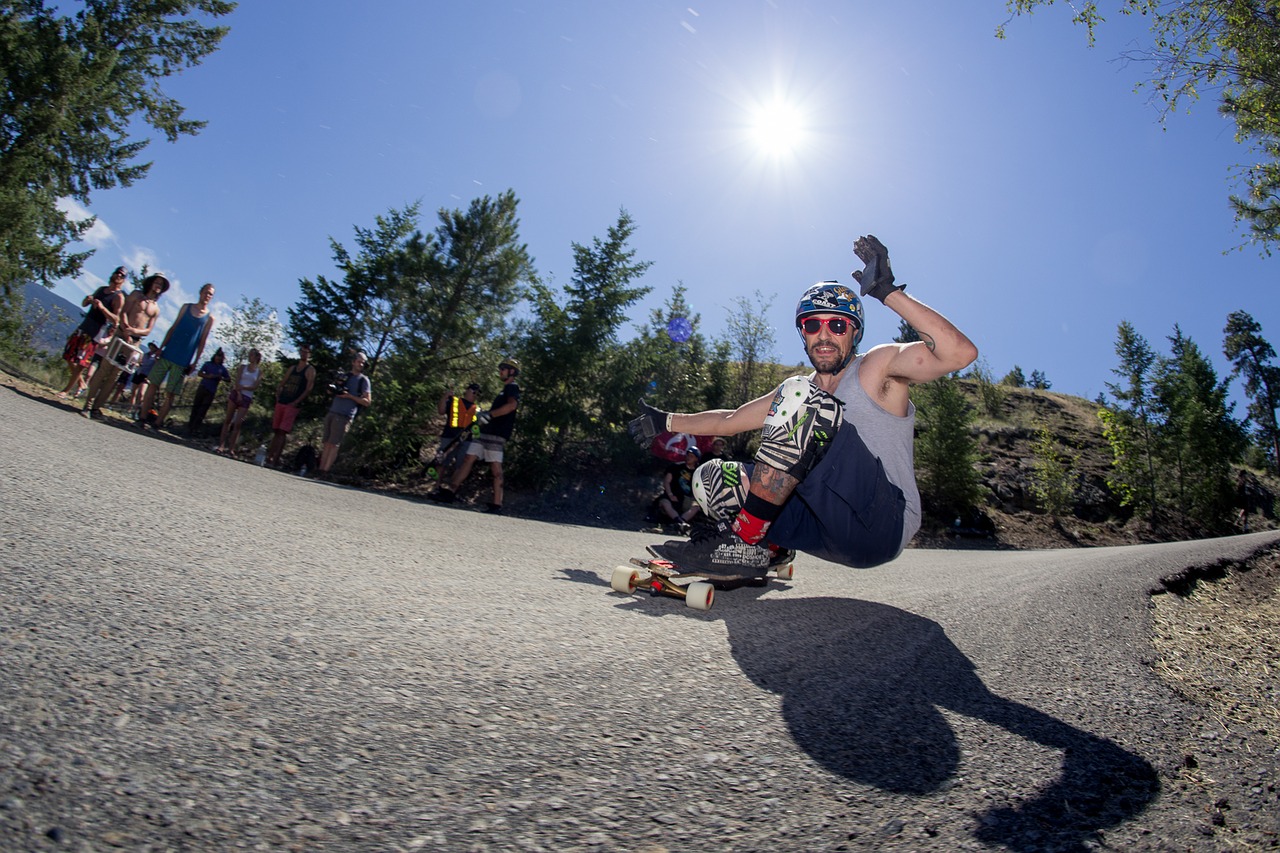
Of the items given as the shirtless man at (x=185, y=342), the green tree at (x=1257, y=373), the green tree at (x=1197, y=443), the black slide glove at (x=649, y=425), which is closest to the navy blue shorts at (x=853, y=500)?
the black slide glove at (x=649, y=425)

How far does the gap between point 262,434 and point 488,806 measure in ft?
55.4

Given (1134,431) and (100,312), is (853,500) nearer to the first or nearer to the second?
(100,312)

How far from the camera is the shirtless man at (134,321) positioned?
7.34 m

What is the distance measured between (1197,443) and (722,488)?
1306 inches

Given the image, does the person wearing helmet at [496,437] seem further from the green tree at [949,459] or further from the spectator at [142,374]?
the green tree at [949,459]

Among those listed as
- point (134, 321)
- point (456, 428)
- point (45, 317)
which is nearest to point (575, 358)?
point (456, 428)

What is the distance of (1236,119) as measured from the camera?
11586 millimetres

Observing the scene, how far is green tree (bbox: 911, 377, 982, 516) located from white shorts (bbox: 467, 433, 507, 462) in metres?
13.9

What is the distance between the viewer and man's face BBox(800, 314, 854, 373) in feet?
9.67

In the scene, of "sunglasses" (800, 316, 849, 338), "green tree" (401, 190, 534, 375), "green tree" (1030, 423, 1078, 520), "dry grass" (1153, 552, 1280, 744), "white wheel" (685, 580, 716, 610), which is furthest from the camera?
"green tree" (1030, 423, 1078, 520)

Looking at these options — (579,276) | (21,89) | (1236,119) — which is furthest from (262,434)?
(1236,119)

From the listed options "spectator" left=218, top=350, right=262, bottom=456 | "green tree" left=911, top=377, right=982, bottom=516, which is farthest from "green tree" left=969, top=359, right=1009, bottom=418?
"spectator" left=218, top=350, right=262, bottom=456

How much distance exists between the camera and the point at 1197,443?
86.5ft

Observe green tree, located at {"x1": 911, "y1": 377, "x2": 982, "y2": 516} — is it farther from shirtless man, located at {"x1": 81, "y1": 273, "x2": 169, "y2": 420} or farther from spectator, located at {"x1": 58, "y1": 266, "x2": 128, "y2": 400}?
spectator, located at {"x1": 58, "y1": 266, "x2": 128, "y2": 400}
